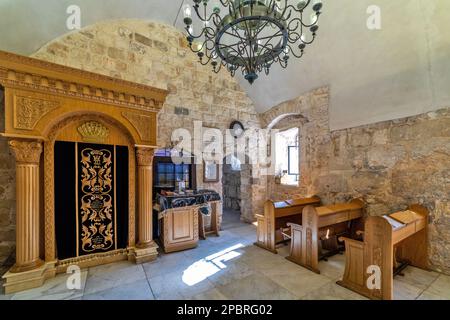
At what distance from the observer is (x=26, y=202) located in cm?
239

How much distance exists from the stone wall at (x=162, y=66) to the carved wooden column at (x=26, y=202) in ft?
5.09

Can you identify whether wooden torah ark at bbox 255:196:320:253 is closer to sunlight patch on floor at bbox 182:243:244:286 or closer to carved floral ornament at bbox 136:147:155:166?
sunlight patch on floor at bbox 182:243:244:286

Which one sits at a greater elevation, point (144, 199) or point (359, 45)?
point (359, 45)

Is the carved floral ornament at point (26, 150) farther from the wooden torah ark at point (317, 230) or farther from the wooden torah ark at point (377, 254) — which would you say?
the wooden torah ark at point (377, 254)

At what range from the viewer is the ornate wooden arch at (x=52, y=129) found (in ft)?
7.56

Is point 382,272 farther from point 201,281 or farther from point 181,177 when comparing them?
point 181,177

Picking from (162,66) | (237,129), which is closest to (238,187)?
(237,129)

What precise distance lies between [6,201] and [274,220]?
158 inches

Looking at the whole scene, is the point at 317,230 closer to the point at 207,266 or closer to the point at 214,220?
the point at 207,266

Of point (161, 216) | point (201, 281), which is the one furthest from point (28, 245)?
point (201, 281)

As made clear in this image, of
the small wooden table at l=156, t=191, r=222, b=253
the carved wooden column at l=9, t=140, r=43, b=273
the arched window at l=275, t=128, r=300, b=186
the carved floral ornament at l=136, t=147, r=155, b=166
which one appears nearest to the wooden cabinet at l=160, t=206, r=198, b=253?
the small wooden table at l=156, t=191, r=222, b=253

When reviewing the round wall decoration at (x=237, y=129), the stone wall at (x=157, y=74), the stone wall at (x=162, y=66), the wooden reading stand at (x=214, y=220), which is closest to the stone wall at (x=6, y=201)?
the stone wall at (x=157, y=74)

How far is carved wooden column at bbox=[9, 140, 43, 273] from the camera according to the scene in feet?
7.76

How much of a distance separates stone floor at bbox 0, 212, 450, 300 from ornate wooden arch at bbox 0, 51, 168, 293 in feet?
0.84
